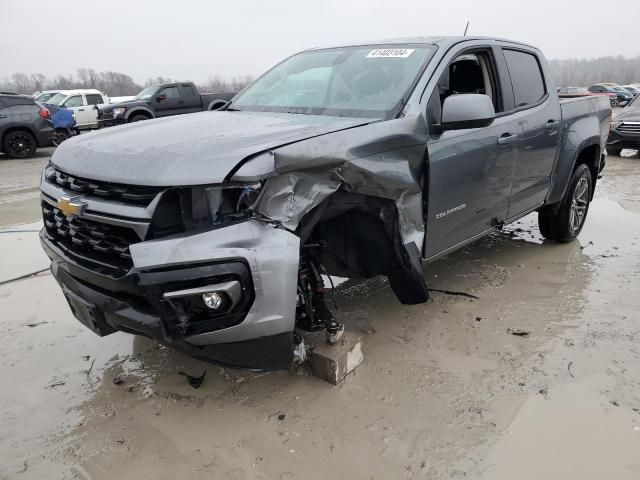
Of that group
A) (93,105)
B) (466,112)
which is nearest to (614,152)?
(466,112)

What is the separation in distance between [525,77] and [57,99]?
2031cm

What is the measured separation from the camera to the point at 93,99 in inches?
784

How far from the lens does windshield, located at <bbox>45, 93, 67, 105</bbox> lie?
19.7 m

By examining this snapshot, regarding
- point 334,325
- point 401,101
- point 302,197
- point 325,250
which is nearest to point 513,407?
point 334,325

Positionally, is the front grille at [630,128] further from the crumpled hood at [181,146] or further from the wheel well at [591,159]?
the crumpled hood at [181,146]

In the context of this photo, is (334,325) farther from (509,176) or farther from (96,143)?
(509,176)

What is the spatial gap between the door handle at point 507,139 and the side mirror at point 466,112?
0.71 metres

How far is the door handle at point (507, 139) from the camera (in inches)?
143

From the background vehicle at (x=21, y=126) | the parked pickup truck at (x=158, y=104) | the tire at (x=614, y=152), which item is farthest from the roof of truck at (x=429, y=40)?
the parked pickup truck at (x=158, y=104)

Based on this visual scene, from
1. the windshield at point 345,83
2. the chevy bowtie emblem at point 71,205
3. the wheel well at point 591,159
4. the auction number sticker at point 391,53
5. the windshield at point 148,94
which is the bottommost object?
the windshield at point 148,94

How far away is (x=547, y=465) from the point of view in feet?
7.28

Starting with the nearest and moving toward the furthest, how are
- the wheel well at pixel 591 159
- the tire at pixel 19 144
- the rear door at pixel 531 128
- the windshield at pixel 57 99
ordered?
the rear door at pixel 531 128, the wheel well at pixel 591 159, the tire at pixel 19 144, the windshield at pixel 57 99

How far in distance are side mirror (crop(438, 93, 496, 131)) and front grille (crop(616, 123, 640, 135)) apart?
9.50m

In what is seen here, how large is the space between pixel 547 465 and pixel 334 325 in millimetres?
1211
